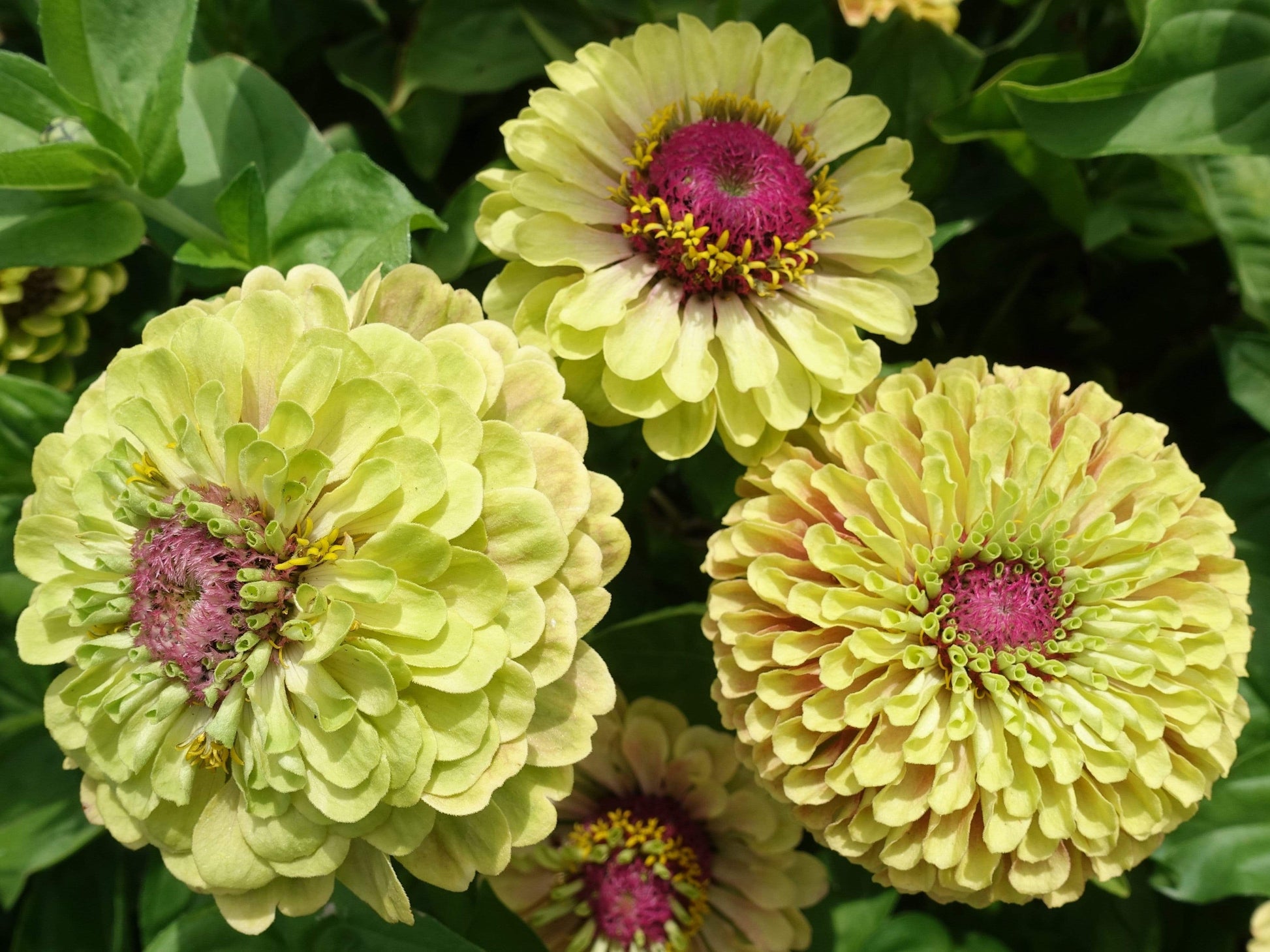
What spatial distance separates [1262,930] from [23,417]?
1363 mm

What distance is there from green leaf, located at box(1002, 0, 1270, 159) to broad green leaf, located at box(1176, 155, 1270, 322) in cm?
12

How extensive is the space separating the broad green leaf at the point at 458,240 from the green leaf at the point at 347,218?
0.10 metres

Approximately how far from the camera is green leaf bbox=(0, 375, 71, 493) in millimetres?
1095

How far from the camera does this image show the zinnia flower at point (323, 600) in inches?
30.0

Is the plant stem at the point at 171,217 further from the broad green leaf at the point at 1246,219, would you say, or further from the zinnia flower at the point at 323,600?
the broad green leaf at the point at 1246,219

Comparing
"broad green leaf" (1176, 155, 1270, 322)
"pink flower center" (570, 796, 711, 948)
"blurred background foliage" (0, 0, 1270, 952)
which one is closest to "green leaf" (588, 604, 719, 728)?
"blurred background foliage" (0, 0, 1270, 952)

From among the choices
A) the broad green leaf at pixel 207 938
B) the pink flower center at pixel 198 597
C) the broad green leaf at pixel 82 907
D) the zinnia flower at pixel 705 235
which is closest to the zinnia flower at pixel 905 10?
the zinnia flower at pixel 705 235

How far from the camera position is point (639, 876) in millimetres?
1122

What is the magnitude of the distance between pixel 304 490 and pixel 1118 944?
0.99 meters

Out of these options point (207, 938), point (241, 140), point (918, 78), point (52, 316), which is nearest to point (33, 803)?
point (207, 938)

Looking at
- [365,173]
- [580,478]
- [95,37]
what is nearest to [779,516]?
[580,478]

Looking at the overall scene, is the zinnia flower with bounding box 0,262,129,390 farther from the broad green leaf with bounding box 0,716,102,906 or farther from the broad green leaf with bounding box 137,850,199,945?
the broad green leaf with bounding box 137,850,199,945

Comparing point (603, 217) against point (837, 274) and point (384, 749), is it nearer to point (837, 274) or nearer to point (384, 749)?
point (837, 274)

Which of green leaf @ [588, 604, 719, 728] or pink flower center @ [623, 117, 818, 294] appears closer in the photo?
pink flower center @ [623, 117, 818, 294]
